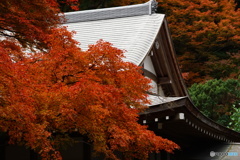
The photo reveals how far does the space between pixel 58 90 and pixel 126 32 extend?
7.72 meters

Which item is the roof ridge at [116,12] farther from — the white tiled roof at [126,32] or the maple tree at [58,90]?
the maple tree at [58,90]

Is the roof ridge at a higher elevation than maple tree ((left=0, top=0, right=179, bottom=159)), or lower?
higher

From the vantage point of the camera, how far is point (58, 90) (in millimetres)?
6938

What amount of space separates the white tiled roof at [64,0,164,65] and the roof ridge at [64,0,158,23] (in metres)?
0.07

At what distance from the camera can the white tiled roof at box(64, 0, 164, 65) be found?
13.0 m

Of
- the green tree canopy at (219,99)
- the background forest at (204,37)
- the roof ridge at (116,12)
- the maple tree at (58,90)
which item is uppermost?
the background forest at (204,37)

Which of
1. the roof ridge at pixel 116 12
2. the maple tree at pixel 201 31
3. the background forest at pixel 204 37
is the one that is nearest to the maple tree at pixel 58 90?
the roof ridge at pixel 116 12

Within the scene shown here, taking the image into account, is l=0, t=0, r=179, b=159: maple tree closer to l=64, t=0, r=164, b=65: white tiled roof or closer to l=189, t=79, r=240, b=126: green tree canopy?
l=64, t=0, r=164, b=65: white tiled roof

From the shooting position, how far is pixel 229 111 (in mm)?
22859

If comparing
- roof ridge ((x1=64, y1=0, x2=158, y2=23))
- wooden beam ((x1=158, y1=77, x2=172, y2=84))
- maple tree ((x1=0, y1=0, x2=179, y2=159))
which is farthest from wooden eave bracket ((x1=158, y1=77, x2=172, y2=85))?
maple tree ((x1=0, y1=0, x2=179, y2=159))

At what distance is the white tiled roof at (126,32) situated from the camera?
13.0m

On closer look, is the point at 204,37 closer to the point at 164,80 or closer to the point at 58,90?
the point at 164,80

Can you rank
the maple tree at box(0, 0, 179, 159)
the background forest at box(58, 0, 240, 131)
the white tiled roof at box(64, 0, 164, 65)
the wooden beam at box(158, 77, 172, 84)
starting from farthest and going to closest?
the background forest at box(58, 0, 240, 131) → the wooden beam at box(158, 77, 172, 84) → the white tiled roof at box(64, 0, 164, 65) → the maple tree at box(0, 0, 179, 159)

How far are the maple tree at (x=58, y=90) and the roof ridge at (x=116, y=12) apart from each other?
25.5 feet
